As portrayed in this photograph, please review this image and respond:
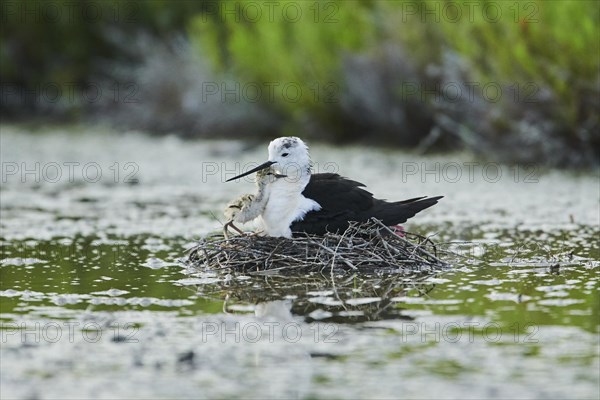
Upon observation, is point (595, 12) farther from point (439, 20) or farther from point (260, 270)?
point (260, 270)

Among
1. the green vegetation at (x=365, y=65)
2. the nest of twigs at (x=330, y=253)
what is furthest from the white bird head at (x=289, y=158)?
the green vegetation at (x=365, y=65)

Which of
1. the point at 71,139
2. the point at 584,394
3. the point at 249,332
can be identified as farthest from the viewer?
the point at 71,139

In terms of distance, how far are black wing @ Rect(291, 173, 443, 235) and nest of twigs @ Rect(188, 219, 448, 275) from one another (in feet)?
0.25

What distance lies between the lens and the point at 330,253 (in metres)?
7.84

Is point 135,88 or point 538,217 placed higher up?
point 135,88

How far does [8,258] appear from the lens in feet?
29.3

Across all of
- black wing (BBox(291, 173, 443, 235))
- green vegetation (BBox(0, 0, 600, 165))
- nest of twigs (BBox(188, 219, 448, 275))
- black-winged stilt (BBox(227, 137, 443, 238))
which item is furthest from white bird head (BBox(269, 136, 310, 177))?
green vegetation (BBox(0, 0, 600, 165))

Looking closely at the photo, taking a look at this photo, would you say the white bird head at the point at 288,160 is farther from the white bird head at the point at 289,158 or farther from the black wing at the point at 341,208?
the black wing at the point at 341,208

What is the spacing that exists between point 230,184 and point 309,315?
7.90 m

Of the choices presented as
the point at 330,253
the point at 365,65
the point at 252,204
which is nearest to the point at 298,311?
the point at 330,253

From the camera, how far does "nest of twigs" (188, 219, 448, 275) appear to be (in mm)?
7863

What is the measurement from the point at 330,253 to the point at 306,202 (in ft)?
1.40

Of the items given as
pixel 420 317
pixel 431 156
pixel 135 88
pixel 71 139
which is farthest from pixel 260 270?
pixel 135 88

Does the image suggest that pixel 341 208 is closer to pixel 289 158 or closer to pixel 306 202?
pixel 306 202
